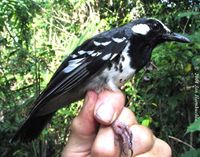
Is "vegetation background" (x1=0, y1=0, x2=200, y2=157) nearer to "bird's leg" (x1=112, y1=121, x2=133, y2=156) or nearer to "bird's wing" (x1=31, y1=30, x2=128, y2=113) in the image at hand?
"bird's wing" (x1=31, y1=30, x2=128, y2=113)

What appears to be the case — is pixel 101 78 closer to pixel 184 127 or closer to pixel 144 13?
pixel 184 127

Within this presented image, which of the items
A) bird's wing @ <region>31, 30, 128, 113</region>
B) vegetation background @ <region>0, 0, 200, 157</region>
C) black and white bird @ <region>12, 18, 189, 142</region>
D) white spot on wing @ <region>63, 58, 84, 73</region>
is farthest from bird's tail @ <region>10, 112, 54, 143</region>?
vegetation background @ <region>0, 0, 200, 157</region>

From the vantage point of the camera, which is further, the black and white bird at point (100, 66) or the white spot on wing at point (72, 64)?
the white spot on wing at point (72, 64)

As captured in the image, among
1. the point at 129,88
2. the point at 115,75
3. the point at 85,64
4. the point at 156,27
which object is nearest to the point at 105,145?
the point at 115,75

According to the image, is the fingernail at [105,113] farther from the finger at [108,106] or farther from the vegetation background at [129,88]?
the vegetation background at [129,88]

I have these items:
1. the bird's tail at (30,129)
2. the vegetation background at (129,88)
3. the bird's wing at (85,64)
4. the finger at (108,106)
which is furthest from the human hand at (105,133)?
the vegetation background at (129,88)

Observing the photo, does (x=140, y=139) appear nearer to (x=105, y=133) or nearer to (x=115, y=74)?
(x=105, y=133)

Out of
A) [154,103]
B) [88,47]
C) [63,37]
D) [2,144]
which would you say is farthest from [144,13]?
[88,47]
